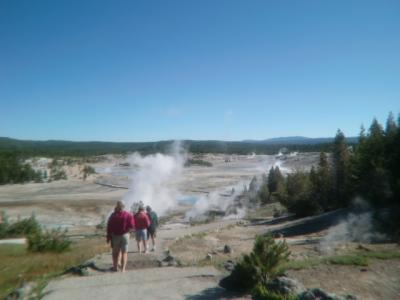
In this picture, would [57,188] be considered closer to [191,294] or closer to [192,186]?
[192,186]

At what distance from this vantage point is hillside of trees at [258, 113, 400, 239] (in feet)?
75.6

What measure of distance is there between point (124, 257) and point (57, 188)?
68401 millimetres

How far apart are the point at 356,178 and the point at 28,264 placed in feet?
75.7

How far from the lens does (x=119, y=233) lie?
10.4 m

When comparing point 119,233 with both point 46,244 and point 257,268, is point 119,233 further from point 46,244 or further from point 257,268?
point 46,244

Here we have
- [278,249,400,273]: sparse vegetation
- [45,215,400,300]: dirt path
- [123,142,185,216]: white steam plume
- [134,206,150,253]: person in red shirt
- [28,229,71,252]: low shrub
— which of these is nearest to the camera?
[45,215,400,300]: dirt path

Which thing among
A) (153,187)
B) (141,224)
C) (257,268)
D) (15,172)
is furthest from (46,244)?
(15,172)

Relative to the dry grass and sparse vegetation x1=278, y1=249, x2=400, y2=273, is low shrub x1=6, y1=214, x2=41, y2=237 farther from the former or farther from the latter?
sparse vegetation x1=278, y1=249, x2=400, y2=273

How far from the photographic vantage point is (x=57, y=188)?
74.4m

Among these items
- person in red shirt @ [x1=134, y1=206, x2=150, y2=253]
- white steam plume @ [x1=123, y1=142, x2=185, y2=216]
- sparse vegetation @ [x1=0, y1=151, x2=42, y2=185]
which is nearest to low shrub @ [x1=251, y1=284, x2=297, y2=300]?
person in red shirt @ [x1=134, y1=206, x2=150, y2=253]

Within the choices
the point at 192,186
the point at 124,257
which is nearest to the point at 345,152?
the point at 124,257

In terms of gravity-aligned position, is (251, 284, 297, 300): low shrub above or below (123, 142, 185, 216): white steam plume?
above

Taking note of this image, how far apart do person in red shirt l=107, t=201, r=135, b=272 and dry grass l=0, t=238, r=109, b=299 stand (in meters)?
1.63

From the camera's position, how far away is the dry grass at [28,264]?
10.5 meters
